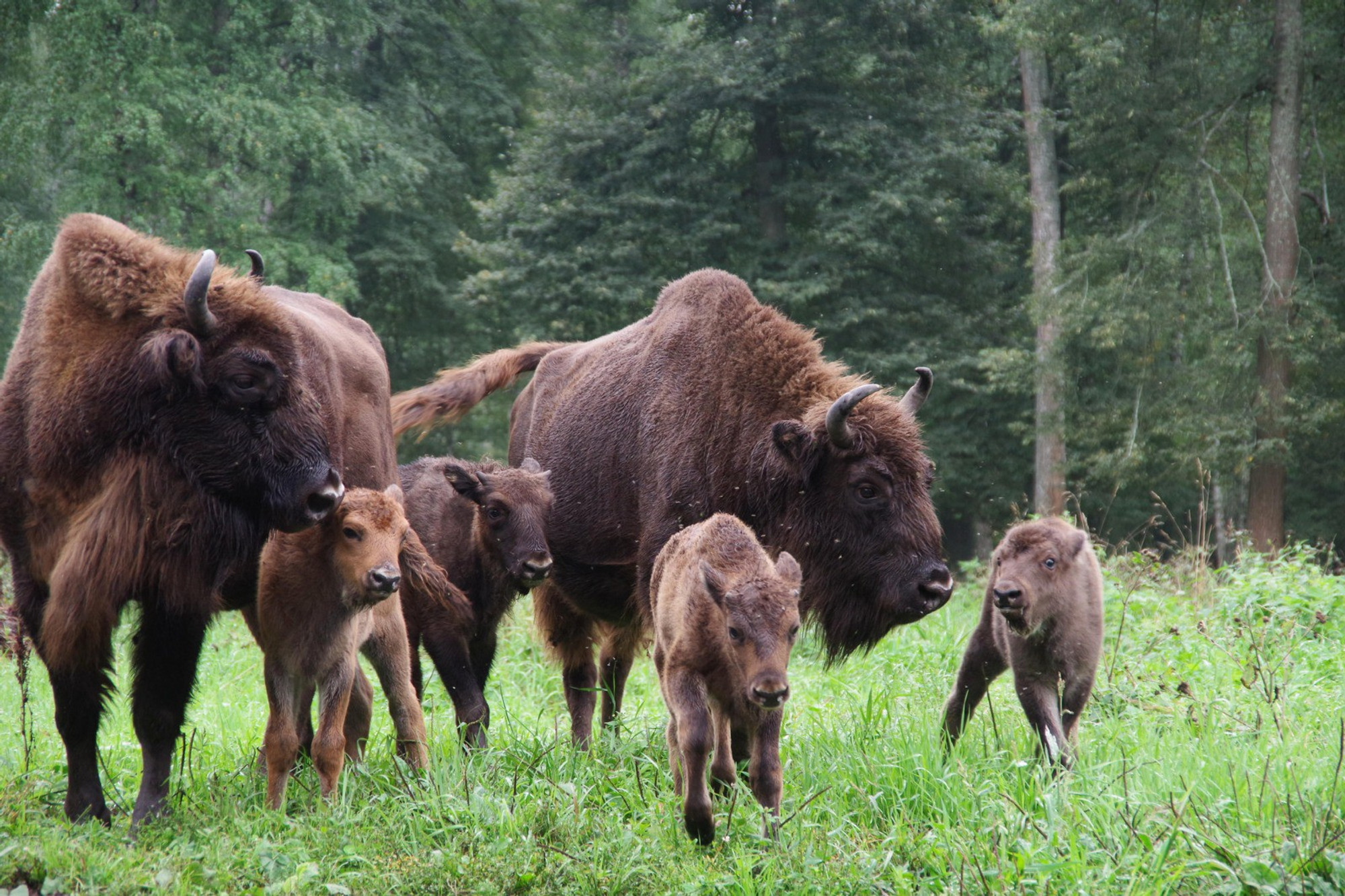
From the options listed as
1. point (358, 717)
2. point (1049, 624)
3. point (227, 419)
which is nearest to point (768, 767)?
point (1049, 624)

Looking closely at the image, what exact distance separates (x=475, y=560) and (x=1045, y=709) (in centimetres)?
360

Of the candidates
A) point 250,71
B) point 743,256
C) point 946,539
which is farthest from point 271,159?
point 946,539

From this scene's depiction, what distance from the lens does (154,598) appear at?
5.68 metres

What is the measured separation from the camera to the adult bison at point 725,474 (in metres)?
6.51

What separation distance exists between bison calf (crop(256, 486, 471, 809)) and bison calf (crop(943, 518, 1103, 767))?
288 centimetres

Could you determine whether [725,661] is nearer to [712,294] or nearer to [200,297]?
[200,297]

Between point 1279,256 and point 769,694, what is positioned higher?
point 1279,256

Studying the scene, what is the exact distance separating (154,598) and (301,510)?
32.4 inches

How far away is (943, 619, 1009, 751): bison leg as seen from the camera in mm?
6742

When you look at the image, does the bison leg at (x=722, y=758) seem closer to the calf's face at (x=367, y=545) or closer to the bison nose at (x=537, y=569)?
the calf's face at (x=367, y=545)

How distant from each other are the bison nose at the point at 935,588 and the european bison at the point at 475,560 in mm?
2146

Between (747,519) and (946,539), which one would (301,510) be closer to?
(747,519)

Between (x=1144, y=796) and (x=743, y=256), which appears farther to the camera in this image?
(x=743, y=256)

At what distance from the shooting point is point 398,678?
6.45 meters
